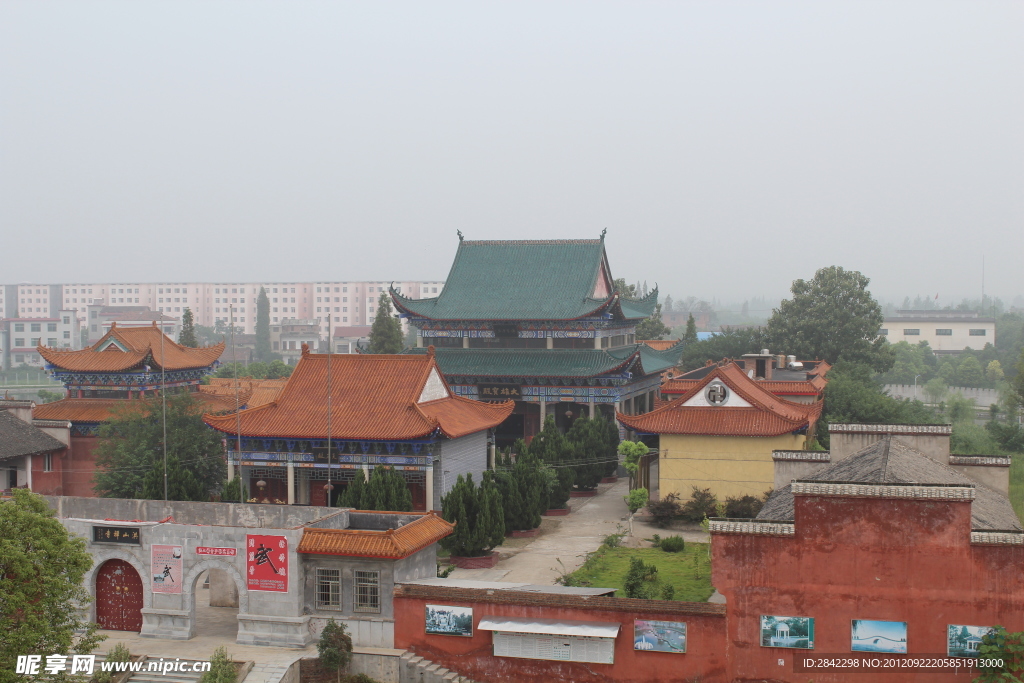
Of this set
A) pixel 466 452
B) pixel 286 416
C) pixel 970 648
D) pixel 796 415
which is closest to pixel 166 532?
pixel 286 416

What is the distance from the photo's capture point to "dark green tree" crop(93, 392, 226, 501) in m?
29.9

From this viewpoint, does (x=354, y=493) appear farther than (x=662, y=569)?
Yes

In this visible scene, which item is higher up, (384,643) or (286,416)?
(286,416)

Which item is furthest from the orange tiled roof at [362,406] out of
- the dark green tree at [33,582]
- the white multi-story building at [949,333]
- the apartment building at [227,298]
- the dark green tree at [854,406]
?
the apartment building at [227,298]

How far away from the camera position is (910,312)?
6088 inches

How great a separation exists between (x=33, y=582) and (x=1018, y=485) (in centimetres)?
3433

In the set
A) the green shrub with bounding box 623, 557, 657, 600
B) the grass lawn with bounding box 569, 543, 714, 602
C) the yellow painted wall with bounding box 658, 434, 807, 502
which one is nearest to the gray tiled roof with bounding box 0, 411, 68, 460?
the grass lawn with bounding box 569, 543, 714, 602

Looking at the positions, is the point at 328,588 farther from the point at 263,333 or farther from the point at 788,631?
the point at 263,333

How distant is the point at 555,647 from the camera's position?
19031 mm

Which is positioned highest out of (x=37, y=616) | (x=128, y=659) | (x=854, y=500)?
(x=854, y=500)

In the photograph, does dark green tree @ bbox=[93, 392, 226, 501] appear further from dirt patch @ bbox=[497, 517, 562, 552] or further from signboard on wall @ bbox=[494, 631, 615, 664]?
signboard on wall @ bbox=[494, 631, 615, 664]

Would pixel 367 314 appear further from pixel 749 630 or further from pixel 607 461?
pixel 749 630

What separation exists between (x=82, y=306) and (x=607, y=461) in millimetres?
138677

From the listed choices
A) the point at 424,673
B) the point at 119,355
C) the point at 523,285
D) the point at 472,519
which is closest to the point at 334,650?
the point at 424,673
